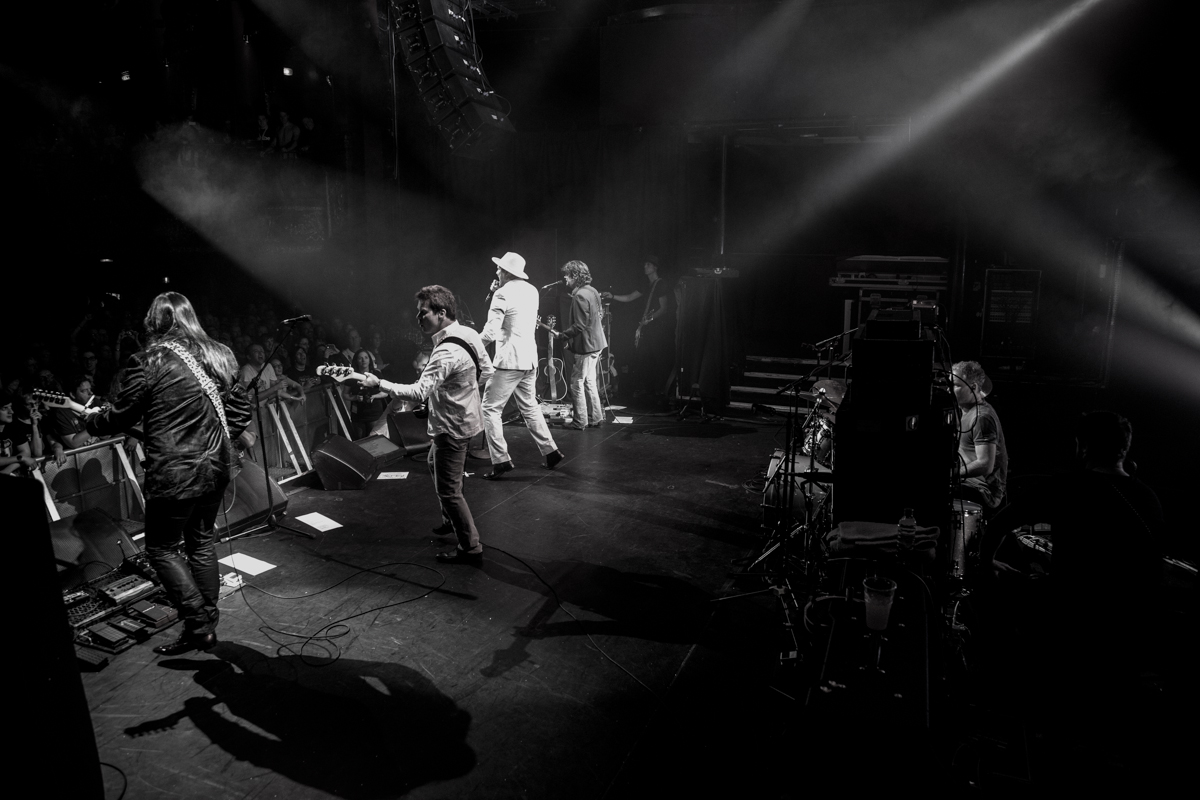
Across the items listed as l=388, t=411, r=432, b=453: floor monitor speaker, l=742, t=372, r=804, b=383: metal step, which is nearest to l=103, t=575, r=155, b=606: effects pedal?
l=388, t=411, r=432, b=453: floor monitor speaker

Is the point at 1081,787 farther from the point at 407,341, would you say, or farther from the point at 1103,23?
the point at 407,341

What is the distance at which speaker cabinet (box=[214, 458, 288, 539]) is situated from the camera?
215 inches

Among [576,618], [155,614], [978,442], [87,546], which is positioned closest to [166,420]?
[155,614]

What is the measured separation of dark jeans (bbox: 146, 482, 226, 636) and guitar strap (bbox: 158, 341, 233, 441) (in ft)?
1.21

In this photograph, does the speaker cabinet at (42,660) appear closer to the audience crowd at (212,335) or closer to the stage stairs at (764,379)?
the audience crowd at (212,335)

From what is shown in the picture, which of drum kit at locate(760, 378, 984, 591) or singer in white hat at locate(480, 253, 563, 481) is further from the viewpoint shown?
singer in white hat at locate(480, 253, 563, 481)

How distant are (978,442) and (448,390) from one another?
3.33 m

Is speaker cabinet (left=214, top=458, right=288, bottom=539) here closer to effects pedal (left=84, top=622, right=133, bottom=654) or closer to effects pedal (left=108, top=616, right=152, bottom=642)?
effects pedal (left=108, top=616, right=152, bottom=642)

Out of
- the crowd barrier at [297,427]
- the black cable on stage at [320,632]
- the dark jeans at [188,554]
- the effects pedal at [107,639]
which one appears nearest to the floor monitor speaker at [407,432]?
the crowd barrier at [297,427]

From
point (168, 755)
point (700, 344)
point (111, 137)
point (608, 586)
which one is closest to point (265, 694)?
point (168, 755)

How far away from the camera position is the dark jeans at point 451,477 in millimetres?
4988

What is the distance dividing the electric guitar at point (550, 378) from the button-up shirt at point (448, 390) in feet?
16.8

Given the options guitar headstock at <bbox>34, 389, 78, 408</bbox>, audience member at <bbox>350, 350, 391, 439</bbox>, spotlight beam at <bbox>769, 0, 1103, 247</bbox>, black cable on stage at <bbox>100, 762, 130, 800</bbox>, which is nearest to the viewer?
black cable on stage at <bbox>100, 762, 130, 800</bbox>

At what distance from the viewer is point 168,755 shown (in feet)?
10.7
